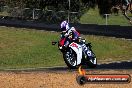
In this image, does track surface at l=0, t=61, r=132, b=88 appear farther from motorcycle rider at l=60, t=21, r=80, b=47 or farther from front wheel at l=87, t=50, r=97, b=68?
motorcycle rider at l=60, t=21, r=80, b=47

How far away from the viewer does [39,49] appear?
4172 centimetres

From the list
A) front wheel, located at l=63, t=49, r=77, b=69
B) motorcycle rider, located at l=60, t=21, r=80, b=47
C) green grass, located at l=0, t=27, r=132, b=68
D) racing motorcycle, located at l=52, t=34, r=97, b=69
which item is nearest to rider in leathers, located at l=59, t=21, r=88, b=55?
motorcycle rider, located at l=60, t=21, r=80, b=47

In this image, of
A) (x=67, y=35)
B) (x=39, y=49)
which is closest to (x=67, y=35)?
(x=67, y=35)

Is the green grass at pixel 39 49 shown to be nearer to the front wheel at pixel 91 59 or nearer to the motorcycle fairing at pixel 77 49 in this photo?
the front wheel at pixel 91 59

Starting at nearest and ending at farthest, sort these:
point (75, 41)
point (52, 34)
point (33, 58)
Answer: point (75, 41)
point (33, 58)
point (52, 34)

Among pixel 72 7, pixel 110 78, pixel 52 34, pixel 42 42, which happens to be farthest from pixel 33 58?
pixel 72 7

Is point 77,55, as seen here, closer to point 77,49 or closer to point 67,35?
point 77,49

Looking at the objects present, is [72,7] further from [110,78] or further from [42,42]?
[110,78]

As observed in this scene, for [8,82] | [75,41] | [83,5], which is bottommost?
[83,5]

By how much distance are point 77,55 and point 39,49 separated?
23922 millimetres

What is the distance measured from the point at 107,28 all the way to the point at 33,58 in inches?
539

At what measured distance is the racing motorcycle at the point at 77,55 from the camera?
17.9 m

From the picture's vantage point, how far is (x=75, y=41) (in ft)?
58.7

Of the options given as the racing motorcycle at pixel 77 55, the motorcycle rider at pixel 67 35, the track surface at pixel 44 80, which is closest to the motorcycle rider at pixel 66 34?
the motorcycle rider at pixel 67 35
